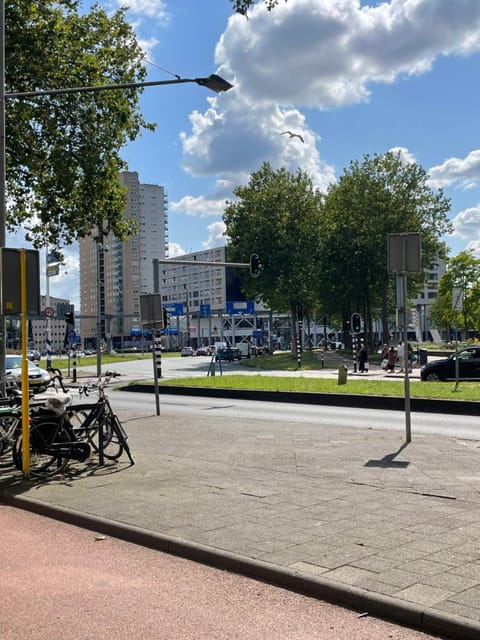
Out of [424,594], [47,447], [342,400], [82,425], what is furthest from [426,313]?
[424,594]

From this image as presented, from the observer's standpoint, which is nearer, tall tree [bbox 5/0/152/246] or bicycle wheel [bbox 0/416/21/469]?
bicycle wheel [bbox 0/416/21/469]

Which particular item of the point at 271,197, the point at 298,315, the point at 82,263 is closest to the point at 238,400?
the point at 271,197

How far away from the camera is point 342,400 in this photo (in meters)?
18.8

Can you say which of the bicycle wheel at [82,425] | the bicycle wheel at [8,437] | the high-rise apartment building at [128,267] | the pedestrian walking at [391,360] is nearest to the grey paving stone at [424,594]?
the bicycle wheel at [82,425]

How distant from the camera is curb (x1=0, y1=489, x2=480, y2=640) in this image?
12.7 ft

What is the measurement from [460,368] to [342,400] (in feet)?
27.3

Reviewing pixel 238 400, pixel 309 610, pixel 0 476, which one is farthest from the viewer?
pixel 238 400

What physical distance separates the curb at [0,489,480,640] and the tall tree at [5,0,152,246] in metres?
13.0

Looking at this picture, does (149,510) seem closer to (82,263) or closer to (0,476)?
(0,476)

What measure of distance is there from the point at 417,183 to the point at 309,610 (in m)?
54.1

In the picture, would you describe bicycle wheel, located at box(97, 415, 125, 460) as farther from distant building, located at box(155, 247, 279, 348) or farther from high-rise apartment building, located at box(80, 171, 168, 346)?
high-rise apartment building, located at box(80, 171, 168, 346)

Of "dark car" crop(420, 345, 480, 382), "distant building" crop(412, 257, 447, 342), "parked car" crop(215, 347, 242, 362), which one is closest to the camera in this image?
"dark car" crop(420, 345, 480, 382)

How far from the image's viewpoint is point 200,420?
15.0m

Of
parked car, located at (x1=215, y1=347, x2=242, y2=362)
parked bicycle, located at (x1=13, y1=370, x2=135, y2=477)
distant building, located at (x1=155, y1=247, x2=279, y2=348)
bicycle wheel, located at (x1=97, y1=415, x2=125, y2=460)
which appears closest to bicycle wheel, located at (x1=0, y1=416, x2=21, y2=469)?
parked bicycle, located at (x1=13, y1=370, x2=135, y2=477)
